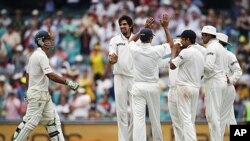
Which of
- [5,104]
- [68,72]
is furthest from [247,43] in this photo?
[5,104]

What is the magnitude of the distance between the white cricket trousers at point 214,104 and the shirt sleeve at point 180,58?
1.29 metres

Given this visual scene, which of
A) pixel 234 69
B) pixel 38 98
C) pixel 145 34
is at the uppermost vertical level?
pixel 145 34

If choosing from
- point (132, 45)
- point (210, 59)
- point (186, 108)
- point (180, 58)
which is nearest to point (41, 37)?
point (132, 45)

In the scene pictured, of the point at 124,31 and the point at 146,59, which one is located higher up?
the point at 124,31

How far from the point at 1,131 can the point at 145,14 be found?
26.6 feet

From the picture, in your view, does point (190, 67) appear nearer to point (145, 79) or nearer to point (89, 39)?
point (145, 79)

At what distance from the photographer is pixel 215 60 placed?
21.7 metres

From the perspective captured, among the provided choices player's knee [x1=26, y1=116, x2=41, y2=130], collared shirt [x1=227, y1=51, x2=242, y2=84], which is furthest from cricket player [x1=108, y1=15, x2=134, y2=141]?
collared shirt [x1=227, y1=51, x2=242, y2=84]

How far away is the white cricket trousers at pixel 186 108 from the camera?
20.7 metres

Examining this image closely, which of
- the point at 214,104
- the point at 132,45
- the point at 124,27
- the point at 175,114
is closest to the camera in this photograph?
the point at 132,45

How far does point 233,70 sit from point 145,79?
91.3 inches

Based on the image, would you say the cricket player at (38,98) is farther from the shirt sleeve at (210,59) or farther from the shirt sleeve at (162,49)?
the shirt sleeve at (210,59)

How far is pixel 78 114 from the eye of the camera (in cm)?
2761

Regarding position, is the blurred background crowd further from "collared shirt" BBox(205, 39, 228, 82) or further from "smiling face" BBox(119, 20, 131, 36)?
"smiling face" BBox(119, 20, 131, 36)
